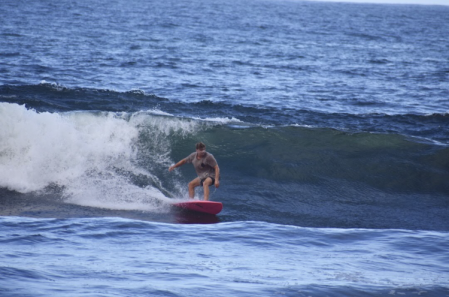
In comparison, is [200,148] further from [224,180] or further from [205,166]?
[224,180]

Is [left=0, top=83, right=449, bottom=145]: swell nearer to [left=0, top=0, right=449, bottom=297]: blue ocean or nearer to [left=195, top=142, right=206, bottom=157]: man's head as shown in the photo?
[left=0, top=0, right=449, bottom=297]: blue ocean

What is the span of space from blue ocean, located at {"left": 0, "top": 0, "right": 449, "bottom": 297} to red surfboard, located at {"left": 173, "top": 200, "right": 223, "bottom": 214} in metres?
0.21

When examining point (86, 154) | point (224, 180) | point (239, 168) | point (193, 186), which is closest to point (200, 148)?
point (193, 186)

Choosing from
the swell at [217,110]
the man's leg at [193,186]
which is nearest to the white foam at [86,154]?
the man's leg at [193,186]

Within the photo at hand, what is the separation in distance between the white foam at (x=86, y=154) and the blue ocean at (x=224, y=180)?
45mm

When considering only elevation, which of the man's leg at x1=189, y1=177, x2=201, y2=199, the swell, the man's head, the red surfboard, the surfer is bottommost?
the red surfboard

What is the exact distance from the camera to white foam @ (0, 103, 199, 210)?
11922mm

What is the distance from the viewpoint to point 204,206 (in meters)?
10.8

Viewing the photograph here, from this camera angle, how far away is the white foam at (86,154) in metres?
11.9

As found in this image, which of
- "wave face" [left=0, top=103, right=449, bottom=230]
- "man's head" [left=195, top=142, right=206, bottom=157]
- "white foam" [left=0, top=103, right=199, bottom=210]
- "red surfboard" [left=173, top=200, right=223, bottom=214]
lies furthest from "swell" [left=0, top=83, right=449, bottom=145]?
"red surfboard" [left=173, top=200, right=223, bottom=214]

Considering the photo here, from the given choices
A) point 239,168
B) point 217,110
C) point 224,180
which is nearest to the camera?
point 224,180

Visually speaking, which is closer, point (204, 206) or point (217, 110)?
point (204, 206)

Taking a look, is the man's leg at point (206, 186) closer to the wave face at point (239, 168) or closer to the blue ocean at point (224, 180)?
the blue ocean at point (224, 180)

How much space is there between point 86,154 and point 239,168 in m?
3.86
